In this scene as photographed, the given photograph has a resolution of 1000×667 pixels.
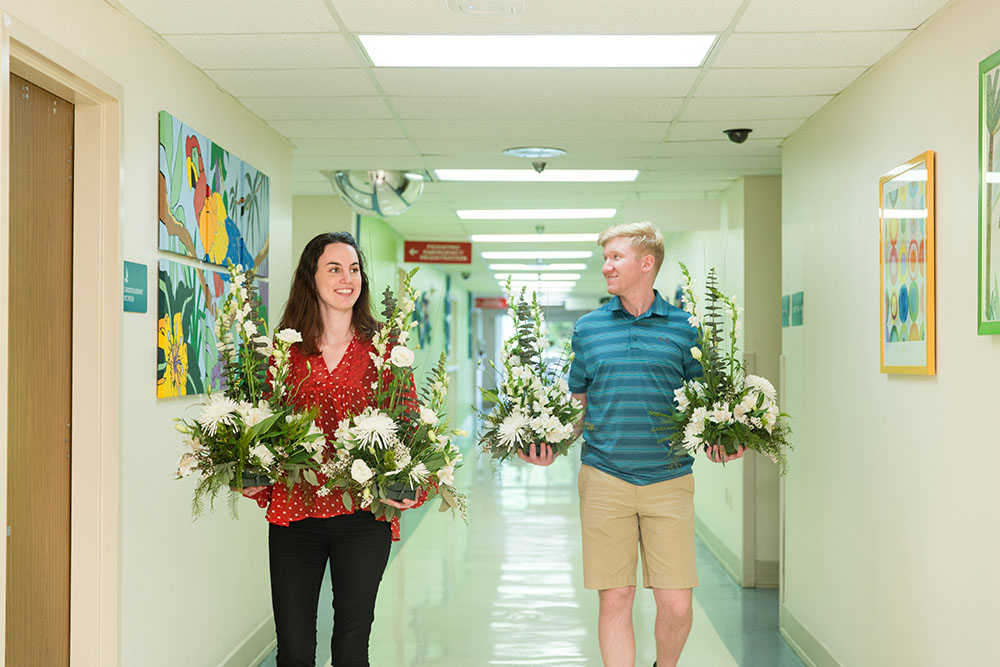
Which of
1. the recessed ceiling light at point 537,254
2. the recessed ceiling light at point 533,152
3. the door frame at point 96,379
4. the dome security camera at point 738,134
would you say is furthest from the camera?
the recessed ceiling light at point 537,254

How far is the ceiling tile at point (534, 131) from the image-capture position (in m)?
5.09

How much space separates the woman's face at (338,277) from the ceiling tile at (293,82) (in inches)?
55.3

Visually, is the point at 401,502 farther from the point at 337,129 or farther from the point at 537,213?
the point at 537,213

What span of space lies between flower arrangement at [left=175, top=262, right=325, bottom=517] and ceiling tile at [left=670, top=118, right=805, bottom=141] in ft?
10.1

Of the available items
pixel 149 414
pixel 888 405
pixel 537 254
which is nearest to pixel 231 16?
pixel 149 414

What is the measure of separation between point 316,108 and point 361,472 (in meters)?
2.66

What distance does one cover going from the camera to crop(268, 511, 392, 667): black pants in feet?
9.20

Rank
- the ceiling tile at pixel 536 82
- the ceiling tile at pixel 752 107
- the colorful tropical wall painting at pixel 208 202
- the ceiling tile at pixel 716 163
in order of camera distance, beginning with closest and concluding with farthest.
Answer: the colorful tropical wall painting at pixel 208 202 → the ceiling tile at pixel 536 82 → the ceiling tile at pixel 752 107 → the ceiling tile at pixel 716 163

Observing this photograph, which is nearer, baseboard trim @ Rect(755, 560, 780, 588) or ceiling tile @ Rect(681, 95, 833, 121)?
ceiling tile @ Rect(681, 95, 833, 121)

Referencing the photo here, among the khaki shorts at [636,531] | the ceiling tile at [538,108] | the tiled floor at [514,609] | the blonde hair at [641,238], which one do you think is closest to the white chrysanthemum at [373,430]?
the tiled floor at [514,609]

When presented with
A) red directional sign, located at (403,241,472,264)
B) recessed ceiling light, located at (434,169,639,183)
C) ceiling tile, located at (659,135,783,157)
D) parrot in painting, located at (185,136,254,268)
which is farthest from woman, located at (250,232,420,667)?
red directional sign, located at (403,241,472,264)

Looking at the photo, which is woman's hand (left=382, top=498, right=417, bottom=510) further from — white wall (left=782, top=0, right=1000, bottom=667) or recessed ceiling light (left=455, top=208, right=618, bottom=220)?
recessed ceiling light (left=455, top=208, right=618, bottom=220)

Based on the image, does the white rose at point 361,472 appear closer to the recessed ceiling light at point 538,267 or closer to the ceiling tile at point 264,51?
the ceiling tile at point 264,51

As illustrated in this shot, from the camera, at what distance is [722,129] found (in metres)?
5.19
